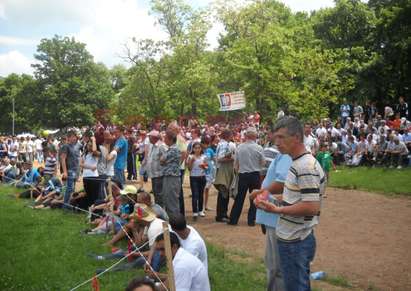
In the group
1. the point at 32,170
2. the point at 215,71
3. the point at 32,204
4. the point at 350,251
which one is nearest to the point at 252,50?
the point at 215,71

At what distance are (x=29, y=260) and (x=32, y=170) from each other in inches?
367

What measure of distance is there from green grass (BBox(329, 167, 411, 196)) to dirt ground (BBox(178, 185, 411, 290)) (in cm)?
167

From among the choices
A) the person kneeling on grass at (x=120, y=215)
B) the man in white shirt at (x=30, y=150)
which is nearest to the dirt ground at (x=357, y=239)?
the person kneeling on grass at (x=120, y=215)

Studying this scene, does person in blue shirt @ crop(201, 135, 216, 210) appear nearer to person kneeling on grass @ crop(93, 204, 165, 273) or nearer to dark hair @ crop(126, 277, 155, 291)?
person kneeling on grass @ crop(93, 204, 165, 273)

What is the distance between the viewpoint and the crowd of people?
395 centimetres

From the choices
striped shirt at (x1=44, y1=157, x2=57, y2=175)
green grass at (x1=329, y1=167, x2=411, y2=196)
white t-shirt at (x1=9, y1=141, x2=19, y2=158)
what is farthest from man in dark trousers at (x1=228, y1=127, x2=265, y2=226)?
white t-shirt at (x1=9, y1=141, x2=19, y2=158)

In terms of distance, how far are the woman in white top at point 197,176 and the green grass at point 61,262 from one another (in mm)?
2449

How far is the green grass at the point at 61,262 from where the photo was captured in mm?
6465

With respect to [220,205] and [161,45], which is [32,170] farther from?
[161,45]

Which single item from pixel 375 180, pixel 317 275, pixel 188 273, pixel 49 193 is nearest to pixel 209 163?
pixel 49 193

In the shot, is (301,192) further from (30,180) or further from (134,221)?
(30,180)

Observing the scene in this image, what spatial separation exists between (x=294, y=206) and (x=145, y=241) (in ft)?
13.1

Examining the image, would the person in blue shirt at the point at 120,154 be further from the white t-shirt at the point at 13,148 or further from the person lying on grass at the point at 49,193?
the white t-shirt at the point at 13,148

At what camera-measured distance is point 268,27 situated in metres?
33.8
